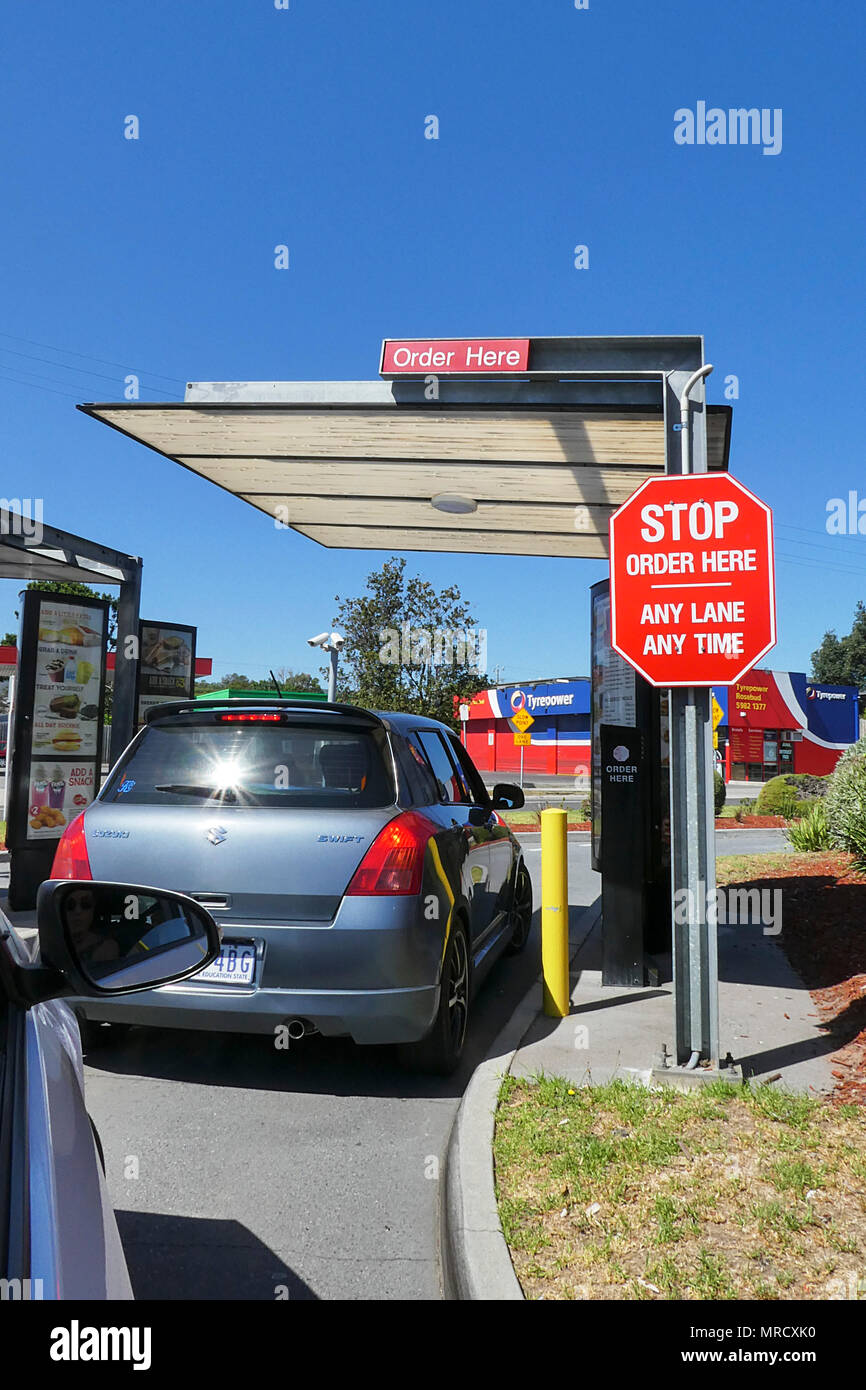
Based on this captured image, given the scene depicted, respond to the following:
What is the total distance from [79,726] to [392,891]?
6050 millimetres

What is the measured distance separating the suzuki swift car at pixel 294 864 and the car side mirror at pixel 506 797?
2.04 meters

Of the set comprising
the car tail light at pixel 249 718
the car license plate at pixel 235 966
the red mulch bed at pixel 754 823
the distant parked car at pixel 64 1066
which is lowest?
the red mulch bed at pixel 754 823

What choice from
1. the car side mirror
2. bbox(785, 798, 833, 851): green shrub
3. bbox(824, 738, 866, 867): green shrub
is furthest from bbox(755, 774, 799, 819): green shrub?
the car side mirror

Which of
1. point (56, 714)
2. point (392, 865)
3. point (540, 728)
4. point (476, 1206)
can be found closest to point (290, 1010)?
point (392, 865)

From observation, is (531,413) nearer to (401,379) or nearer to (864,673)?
(401,379)

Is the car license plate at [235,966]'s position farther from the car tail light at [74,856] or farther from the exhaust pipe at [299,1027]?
the car tail light at [74,856]

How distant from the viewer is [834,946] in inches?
285

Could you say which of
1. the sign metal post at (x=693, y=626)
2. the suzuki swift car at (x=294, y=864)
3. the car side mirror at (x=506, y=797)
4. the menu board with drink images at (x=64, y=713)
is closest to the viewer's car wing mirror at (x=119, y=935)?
the suzuki swift car at (x=294, y=864)

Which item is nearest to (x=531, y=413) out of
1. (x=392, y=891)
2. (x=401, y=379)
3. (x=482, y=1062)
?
(x=401, y=379)

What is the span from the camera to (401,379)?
19.0 feet

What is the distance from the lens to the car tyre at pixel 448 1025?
4.60 metres

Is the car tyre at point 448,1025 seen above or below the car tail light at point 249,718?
below

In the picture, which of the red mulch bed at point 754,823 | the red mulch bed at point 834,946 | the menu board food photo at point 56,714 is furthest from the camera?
the red mulch bed at point 754,823

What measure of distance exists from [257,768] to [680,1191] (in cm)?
253
